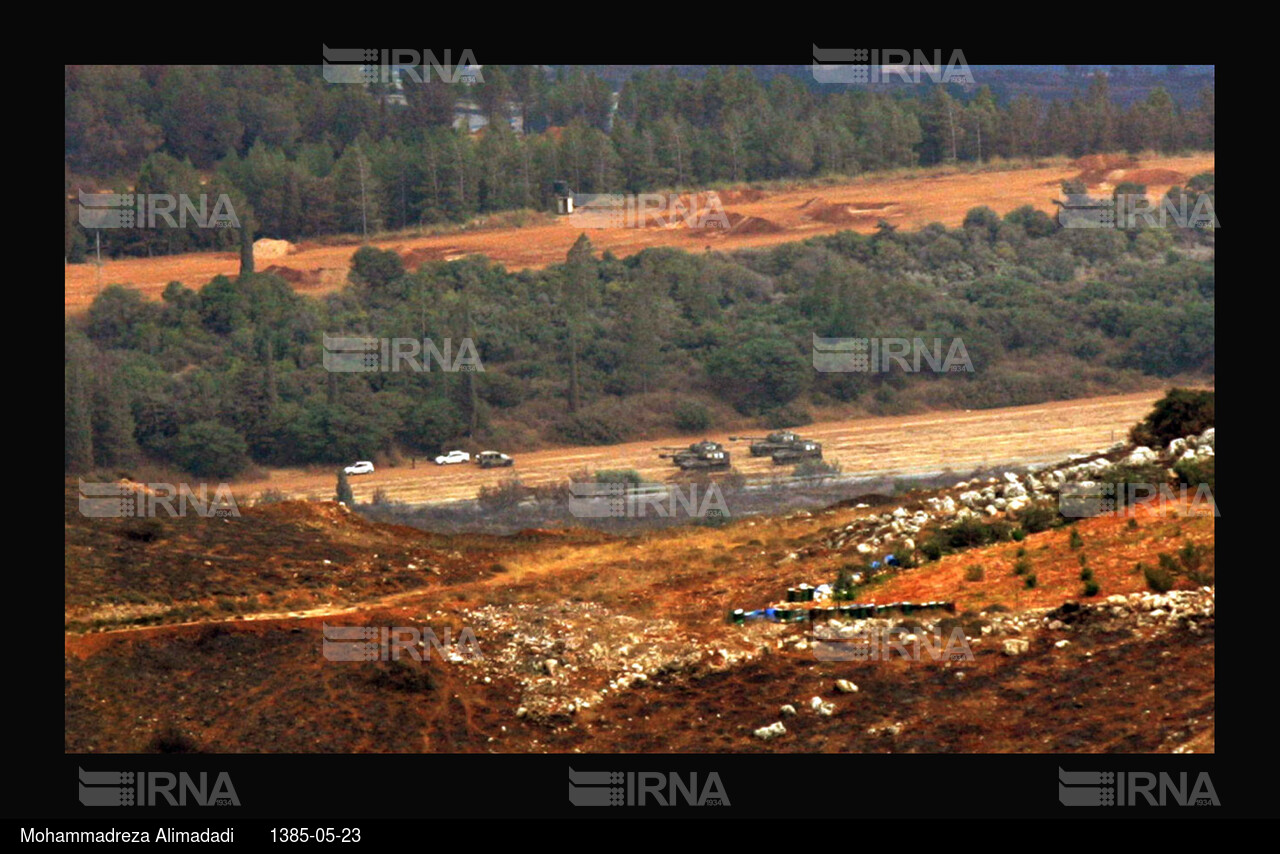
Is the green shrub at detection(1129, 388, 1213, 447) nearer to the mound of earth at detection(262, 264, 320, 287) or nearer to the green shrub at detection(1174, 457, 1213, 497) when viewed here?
the green shrub at detection(1174, 457, 1213, 497)

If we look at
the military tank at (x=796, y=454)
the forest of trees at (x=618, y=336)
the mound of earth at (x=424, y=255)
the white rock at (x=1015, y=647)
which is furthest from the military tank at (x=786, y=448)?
the white rock at (x=1015, y=647)

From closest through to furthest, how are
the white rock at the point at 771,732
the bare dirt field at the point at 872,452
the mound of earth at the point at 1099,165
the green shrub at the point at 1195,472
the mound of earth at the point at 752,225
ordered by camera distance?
the white rock at the point at 771,732
the green shrub at the point at 1195,472
the bare dirt field at the point at 872,452
the mound of earth at the point at 752,225
the mound of earth at the point at 1099,165

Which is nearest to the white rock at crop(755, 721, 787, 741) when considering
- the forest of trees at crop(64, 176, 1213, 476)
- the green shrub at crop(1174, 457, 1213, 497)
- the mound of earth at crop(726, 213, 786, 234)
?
the green shrub at crop(1174, 457, 1213, 497)

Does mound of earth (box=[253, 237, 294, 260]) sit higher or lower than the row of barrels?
higher

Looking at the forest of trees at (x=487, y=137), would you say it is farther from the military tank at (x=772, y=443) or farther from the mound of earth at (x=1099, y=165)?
the military tank at (x=772, y=443)
